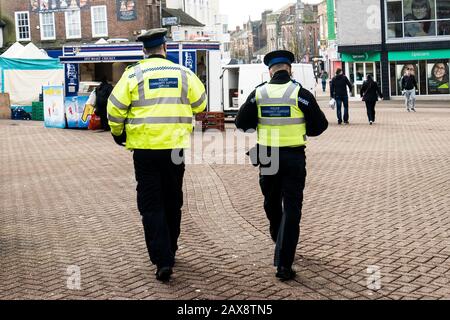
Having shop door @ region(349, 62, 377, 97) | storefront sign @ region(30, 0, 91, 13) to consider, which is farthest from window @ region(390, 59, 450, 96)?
storefront sign @ region(30, 0, 91, 13)

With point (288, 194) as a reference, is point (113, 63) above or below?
above

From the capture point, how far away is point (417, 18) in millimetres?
43531

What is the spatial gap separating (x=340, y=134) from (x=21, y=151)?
8.60 m

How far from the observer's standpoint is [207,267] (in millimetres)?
6277

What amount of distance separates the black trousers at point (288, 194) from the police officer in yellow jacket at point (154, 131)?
83 centimetres

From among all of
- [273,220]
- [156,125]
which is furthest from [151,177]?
[273,220]

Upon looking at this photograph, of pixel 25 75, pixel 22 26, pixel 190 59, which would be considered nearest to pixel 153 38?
pixel 190 59

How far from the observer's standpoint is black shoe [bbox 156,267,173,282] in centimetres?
579

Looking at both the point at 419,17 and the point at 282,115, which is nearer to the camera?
the point at 282,115

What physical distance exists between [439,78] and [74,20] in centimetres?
2466

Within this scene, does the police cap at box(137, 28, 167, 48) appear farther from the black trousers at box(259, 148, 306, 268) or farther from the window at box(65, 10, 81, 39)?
the window at box(65, 10, 81, 39)

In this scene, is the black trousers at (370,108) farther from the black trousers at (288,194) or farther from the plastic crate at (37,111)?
the black trousers at (288,194)

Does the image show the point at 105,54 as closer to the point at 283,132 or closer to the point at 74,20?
the point at 283,132

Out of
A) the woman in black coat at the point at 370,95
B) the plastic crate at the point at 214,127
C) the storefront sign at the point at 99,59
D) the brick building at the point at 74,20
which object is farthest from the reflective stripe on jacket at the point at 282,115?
the brick building at the point at 74,20
